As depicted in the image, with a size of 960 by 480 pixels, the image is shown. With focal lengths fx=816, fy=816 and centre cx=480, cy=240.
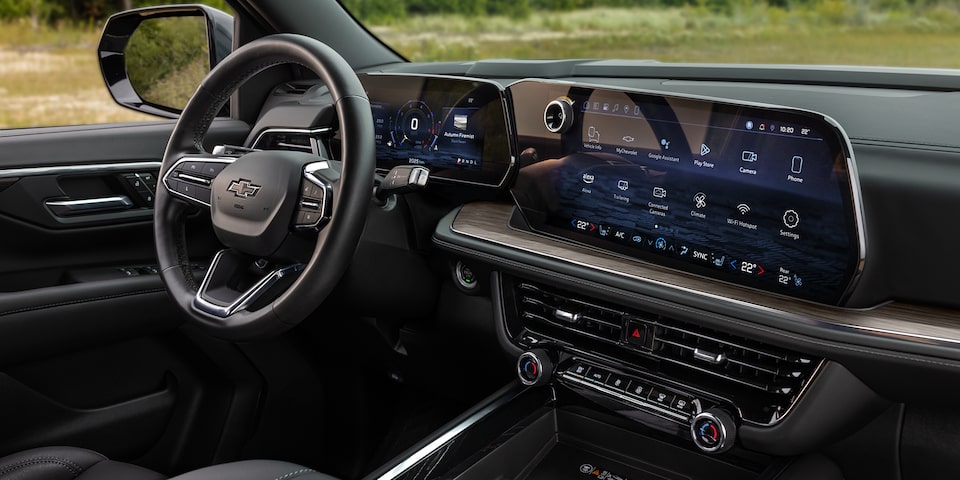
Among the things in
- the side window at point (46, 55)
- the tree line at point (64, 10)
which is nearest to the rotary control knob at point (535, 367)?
the side window at point (46, 55)

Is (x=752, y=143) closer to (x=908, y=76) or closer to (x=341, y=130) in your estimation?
(x=908, y=76)

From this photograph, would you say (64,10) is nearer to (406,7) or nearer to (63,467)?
(406,7)

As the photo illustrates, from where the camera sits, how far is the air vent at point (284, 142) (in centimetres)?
180

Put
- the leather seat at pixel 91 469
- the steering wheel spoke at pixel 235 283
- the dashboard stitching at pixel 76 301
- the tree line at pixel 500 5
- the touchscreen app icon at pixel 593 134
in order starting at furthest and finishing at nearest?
the tree line at pixel 500 5 < the dashboard stitching at pixel 76 301 < the touchscreen app icon at pixel 593 134 < the steering wheel spoke at pixel 235 283 < the leather seat at pixel 91 469

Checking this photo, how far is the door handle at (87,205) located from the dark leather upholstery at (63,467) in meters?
0.64

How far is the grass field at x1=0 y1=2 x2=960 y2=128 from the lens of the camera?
1777mm

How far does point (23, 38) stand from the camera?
350cm

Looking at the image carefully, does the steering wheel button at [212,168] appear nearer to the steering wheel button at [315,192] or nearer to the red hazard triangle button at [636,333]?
the steering wheel button at [315,192]

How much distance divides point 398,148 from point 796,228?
1005mm

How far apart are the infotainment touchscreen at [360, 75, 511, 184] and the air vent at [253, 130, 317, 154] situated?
0.19 meters

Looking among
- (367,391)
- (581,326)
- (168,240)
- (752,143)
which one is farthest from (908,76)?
(367,391)

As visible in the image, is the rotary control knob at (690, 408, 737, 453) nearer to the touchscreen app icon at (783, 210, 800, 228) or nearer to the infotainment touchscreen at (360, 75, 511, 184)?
the touchscreen app icon at (783, 210, 800, 228)

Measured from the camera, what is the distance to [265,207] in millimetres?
1439

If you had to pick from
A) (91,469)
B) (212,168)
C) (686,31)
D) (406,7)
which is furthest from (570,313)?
(406,7)
